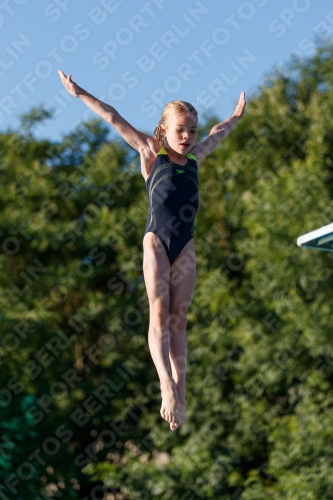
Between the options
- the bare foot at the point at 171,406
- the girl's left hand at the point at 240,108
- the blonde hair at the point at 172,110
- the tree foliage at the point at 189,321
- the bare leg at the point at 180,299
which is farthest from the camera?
the tree foliage at the point at 189,321

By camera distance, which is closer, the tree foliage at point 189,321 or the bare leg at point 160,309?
the bare leg at point 160,309

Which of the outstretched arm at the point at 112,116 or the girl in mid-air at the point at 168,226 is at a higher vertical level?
the outstretched arm at the point at 112,116

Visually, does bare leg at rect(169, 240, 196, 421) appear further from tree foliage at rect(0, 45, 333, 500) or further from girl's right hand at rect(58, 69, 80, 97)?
tree foliage at rect(0, 45, 333, 500)

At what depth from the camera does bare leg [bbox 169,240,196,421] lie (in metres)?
4.70

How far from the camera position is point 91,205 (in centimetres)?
1836

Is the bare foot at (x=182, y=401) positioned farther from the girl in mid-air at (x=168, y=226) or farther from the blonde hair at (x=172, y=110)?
the blonde hair at (x=172, y=110)

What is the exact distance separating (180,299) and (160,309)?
148 mm

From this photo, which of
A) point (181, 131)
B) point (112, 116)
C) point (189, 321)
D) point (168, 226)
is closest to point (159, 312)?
point (168, 226)

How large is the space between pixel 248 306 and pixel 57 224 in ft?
15.7

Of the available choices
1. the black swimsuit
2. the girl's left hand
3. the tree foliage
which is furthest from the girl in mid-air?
the tree foliage

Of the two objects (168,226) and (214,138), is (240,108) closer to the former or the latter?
(214,138)

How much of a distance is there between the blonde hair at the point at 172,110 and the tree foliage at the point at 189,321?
10124mm

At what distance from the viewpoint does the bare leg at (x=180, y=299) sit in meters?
4.70

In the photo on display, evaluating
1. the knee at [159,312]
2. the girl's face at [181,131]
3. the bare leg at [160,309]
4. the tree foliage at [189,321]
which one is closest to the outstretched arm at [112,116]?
the girl's face at [181,131]
